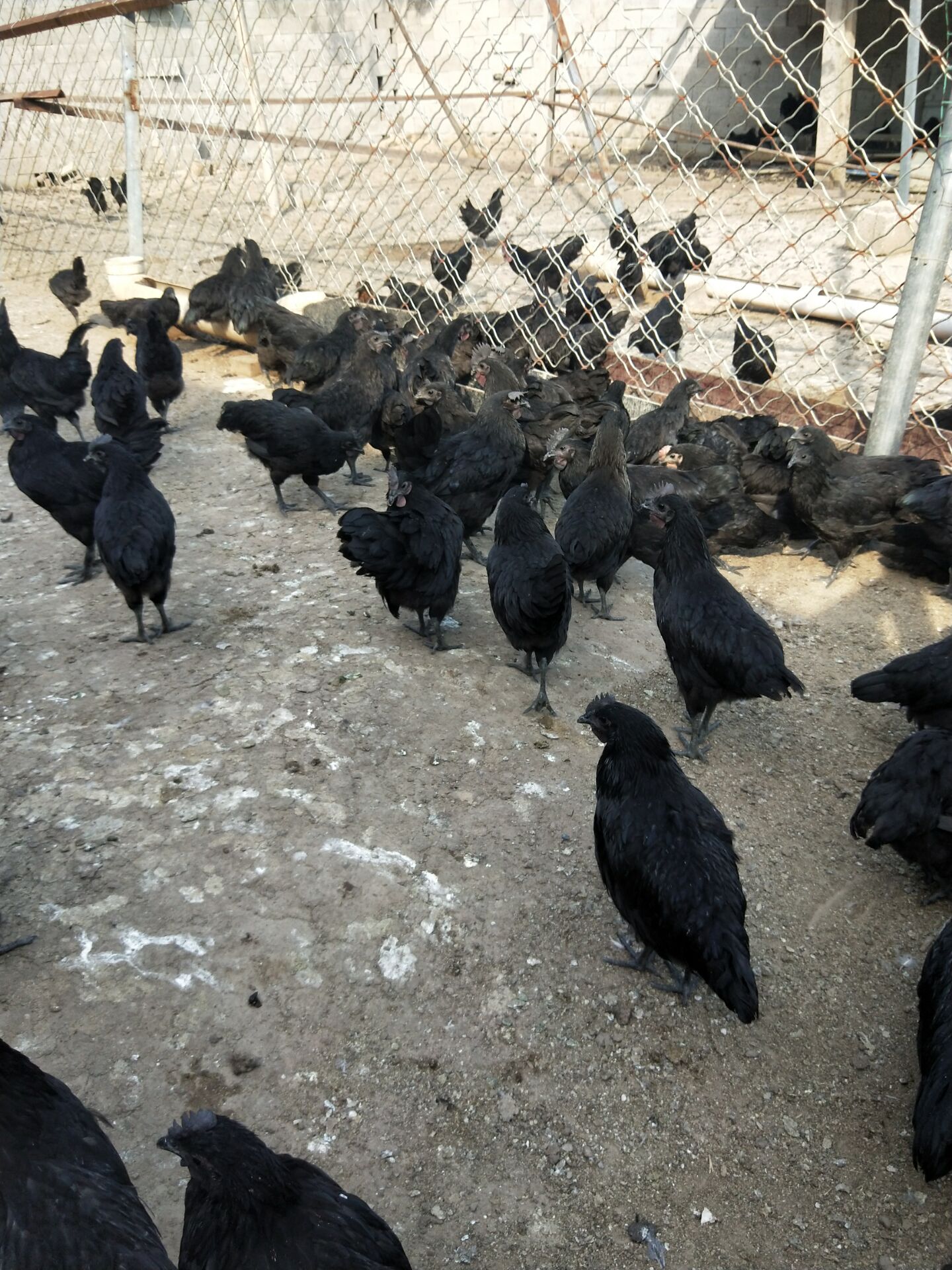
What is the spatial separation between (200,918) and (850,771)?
2914mm

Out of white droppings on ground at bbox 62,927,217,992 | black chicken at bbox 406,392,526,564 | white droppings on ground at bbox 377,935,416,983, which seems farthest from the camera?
black chicken at bbox 406,392,526,564

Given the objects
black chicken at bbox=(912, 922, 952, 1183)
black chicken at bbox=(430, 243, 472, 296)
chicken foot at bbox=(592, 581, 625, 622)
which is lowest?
chicken foot at bbox=(592, 581, 625, 622)

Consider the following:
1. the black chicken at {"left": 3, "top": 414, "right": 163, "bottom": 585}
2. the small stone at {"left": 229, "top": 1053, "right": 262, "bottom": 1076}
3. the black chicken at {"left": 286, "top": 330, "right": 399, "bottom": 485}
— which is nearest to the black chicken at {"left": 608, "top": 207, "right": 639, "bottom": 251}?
the black chicken at {"left": 286, "top": 330, "right": 399, "bottom": 485}

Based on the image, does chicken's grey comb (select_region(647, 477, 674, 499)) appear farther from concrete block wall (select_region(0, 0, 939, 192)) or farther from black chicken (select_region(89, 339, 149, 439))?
concrete block wall (select_region(0, 0, 939, 192))

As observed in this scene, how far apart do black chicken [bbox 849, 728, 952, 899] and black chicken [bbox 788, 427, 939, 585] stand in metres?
2.43

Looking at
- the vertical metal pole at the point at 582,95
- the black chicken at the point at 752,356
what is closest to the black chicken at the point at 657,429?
the black chicken at the point at 752,356

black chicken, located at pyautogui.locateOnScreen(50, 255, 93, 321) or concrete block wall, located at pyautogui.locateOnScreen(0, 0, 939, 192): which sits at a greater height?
concrete block wall, located at pyautogui.locateOnScreen(0, 0, 939, 192)

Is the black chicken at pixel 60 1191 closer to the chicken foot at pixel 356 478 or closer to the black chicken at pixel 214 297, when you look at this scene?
the chicken foot at pixel 356 478

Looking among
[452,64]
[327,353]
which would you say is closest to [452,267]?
[327,353]

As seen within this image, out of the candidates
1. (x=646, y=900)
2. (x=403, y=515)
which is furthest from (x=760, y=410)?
(x=646, y=900)

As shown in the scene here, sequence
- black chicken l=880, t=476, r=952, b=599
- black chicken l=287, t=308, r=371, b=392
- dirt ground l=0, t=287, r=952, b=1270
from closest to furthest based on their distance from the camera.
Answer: dirt ground l=0, t=287, r=952, b=1270
black chicken l=880, t=476, r=952, b=599
black chicken l=287, t=308, r=371, b=392

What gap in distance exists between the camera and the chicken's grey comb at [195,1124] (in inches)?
83.0

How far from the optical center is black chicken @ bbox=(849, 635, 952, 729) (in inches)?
164

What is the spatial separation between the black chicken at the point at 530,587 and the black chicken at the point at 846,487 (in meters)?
1.96
